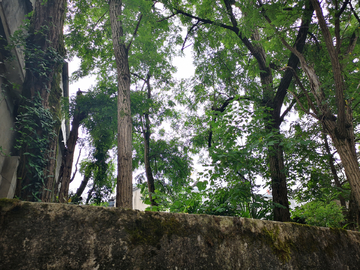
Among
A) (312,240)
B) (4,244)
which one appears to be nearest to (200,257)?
(4,244)

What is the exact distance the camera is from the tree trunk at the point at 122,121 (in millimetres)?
5754

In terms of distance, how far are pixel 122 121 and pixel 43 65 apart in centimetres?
239

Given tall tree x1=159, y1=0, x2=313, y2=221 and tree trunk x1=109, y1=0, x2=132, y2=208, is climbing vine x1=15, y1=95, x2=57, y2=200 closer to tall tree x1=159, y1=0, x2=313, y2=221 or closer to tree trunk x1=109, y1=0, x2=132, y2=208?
tree trunk x1=109, y1=0, x2=132, y2=208

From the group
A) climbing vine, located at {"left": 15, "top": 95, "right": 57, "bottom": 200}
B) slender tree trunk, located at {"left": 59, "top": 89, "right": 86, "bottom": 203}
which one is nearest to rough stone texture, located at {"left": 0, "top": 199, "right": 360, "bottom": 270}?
climbing vine, located at {"left": 15, "top": 95, "right": 57, "bottom": 200}

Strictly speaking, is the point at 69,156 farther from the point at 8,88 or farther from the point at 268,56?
the point at 268,56

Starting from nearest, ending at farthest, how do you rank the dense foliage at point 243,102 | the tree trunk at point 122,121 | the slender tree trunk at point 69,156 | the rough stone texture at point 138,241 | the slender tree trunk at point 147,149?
the rough stone texture at point 138,241 < the dense foliage at point 243,102 < the tree trunk at point 122,121 < the slender tree trunk at point 69,156 < the slender tree trunk at point 147,149

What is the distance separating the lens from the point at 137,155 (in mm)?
14375

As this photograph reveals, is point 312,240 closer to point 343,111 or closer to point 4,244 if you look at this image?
point 4,244

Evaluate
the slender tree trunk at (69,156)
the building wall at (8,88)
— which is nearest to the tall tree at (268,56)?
the building wall at (8,88)

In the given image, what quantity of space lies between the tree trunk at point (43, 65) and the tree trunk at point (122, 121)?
159 centimetres

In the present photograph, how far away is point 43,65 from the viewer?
561 centimetres

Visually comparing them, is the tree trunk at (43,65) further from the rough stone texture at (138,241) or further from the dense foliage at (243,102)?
the rough stone texture at (138,241)

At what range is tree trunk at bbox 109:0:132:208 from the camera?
5.75m

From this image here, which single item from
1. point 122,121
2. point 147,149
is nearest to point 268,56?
point 122,121
